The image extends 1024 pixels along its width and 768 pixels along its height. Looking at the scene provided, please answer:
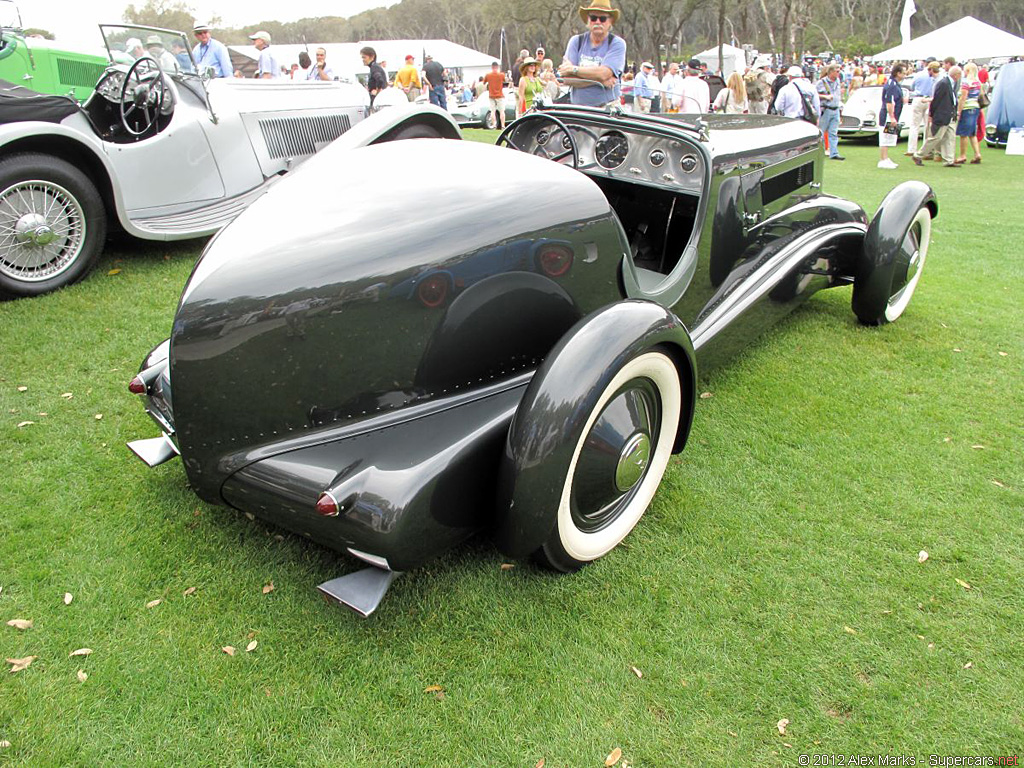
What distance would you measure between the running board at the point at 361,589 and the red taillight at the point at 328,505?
0.31 meters

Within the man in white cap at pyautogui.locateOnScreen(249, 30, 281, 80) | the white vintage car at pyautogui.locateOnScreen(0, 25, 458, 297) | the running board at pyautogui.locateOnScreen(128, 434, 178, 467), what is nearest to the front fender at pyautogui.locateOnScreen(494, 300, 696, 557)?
the running board at pyautogui.locateOnScreen(128, 434, 178, 467)

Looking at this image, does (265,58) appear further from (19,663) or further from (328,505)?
(328,505)

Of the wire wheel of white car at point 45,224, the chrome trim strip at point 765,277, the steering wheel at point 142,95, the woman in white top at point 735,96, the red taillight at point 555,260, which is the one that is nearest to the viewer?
the red taillight at point 555,260

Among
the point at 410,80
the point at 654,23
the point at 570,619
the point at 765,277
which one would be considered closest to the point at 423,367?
the point at 570,619

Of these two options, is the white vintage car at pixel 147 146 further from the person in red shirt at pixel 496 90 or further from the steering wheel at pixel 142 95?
the person in red shirt at pixel 496 90

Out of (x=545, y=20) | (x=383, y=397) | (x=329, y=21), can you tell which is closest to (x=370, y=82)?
(x=383, y=397)

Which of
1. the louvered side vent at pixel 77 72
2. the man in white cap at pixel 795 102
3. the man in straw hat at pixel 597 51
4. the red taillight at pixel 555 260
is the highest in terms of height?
the louvered side vent at pixel 77 72

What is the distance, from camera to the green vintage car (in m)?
6.25

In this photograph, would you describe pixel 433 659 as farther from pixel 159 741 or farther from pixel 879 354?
pixel 879 354

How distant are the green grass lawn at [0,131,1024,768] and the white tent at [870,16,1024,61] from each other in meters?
25.5

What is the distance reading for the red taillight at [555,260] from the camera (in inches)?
93.7

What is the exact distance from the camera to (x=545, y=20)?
136 ft

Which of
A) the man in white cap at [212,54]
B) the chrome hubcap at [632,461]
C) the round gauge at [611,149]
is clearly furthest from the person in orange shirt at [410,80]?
the chrome hubcap at [632,461]

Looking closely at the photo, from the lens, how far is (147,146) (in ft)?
17.3
